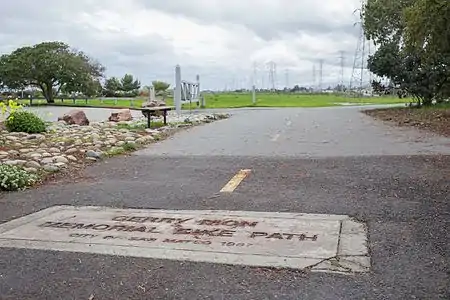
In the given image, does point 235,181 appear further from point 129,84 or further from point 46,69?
point 129,84

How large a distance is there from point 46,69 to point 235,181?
44167mm

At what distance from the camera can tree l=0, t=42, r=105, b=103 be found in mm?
48719

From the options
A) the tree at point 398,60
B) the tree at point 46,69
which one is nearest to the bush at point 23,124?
the tree at point 398,60

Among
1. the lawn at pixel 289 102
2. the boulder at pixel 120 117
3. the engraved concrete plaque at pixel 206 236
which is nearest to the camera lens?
the engraved concrete plaque at pixel 206 236

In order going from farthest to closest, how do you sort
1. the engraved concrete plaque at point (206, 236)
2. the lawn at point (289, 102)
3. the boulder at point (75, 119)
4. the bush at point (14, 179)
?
the lawn at point (289, 102) → the boulder at point (75, 119) → the bush at point (14, 179) → the engraved concrete plaque at point (206, 236)

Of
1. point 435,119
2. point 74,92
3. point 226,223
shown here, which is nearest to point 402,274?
point 226,223

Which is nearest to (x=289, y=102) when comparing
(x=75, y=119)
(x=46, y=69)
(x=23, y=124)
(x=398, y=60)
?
(x=46, y=69)

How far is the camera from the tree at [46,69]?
1918 inches

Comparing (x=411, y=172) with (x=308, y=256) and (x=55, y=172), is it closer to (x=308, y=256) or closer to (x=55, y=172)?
(x=308, y=256)

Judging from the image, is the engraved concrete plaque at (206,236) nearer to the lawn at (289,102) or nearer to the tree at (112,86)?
the lawn at (289,102)

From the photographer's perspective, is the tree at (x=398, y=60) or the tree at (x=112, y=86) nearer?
the tree at (x=398, y=60)

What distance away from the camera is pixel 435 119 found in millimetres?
20516

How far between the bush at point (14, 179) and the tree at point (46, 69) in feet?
140

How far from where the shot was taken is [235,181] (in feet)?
26.8
